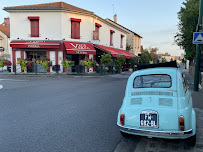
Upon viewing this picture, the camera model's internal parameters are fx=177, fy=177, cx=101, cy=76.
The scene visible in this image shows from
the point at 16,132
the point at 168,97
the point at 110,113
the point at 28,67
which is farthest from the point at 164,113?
the point at 28,67

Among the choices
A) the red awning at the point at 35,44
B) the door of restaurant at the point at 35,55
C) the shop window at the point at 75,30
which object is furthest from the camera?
the shop window at the point at 75,30

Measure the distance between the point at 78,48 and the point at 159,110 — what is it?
19.2m

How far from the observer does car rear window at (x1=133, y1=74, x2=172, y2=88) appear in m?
3.86

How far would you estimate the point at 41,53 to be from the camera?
22.3 metres

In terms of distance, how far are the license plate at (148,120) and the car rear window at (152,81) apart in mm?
908

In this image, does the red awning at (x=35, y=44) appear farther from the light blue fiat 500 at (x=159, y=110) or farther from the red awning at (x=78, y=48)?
the light blue fiat 500 at (x=159, y=110)

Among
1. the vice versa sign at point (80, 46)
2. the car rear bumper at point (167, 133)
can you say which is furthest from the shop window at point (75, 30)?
the car rear bumper at point (167, 133)

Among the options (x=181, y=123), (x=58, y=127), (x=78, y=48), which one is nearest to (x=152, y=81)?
(x=181, y=123)

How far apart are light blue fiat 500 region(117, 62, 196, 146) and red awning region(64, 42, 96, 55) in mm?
17685

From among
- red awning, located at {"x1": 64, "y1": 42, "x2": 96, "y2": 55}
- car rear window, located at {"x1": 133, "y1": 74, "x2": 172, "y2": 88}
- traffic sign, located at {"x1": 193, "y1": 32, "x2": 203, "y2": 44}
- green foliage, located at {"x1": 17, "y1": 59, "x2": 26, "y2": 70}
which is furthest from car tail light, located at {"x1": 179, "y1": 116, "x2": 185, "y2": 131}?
green foliage, located at {"x1": 17, "y1": 59, "x2": 26, "y2": 70}

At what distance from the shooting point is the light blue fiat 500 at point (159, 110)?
9.96ft

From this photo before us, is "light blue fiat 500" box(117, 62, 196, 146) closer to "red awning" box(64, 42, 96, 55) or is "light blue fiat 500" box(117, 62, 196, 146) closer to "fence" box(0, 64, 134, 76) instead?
"fence" box(0, 64, 134, 76)

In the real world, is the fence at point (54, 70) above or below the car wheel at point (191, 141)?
above

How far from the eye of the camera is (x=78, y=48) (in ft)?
70.7
